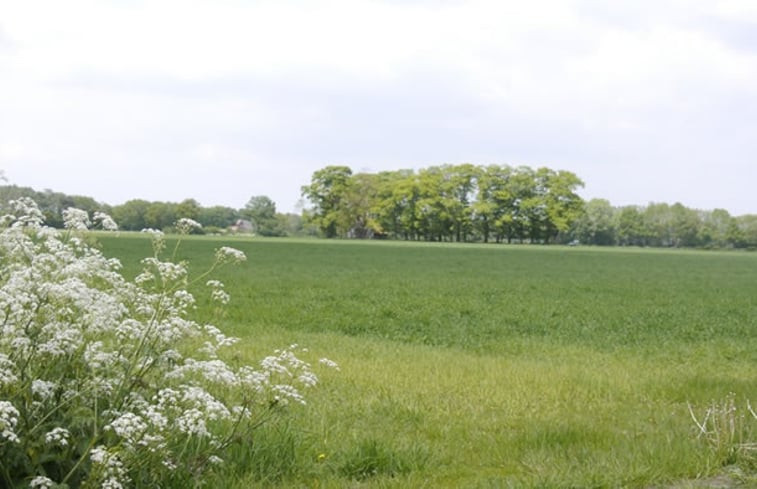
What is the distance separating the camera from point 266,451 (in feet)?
19.4

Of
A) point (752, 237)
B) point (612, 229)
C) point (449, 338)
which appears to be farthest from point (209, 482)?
point (752, 237)

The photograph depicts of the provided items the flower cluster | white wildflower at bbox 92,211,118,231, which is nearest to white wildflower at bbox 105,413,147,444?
the flower cluster

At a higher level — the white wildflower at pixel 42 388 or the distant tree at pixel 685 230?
the distant tree at pixel 685 230

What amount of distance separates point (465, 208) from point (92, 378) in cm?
15280

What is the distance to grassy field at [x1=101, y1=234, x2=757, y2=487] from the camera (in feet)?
19.6

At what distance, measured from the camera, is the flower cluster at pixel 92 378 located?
4.28m

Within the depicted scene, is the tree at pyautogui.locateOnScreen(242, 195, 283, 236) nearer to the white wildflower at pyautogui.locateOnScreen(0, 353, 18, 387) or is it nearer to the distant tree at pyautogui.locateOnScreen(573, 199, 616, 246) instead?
the distant tree at pyautogui.locateOnScreen(573, 199, 616, 246)

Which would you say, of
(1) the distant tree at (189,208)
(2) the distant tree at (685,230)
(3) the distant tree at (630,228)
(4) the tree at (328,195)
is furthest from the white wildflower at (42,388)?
(2) the distant tree at (685,230)

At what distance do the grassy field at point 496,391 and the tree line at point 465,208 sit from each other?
133414 millimetres

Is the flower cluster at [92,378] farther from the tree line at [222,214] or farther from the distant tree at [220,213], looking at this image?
the distant tree at [220,213]

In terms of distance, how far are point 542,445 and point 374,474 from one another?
1.76m

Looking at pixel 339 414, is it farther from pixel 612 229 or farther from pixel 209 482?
pixel 612 229

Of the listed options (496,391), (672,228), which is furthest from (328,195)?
(496,391)

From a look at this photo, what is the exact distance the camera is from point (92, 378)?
4.74 meters
